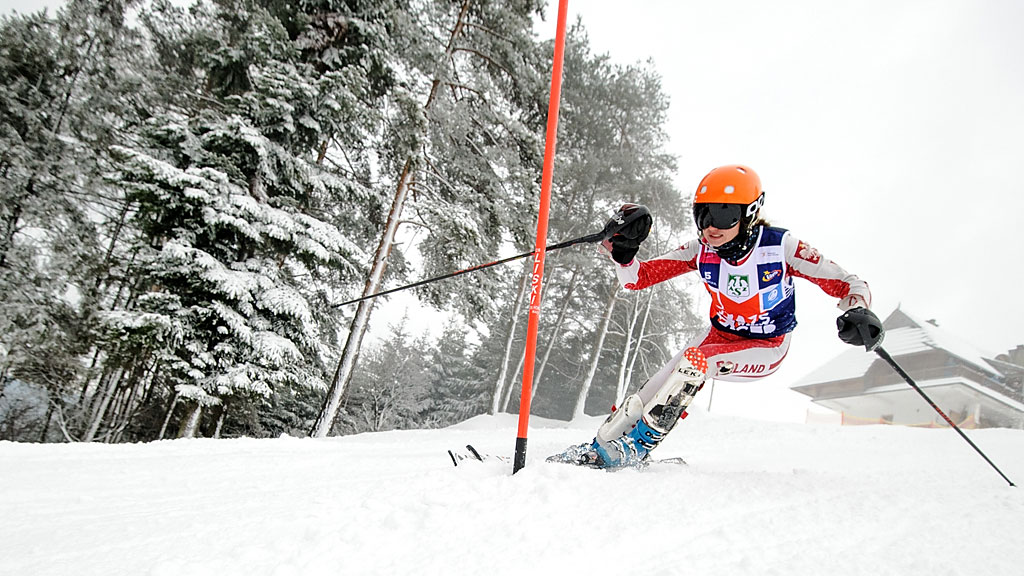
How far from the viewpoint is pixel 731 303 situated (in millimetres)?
2764

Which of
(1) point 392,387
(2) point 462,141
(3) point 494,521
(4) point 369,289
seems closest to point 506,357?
(4) point 369,289

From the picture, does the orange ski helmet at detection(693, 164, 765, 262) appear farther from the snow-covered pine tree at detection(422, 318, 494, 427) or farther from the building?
the snow-covered pine tree at detection(422, 318, 494, 427)

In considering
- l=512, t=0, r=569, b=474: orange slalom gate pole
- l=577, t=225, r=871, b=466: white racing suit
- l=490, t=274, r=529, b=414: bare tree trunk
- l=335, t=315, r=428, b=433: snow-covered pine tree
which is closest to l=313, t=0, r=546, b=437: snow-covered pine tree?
l=490, t=274, r=529, b=414: bare tree trunk

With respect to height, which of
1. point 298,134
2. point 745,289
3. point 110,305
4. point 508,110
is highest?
point 508,110

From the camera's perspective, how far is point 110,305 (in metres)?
10.2

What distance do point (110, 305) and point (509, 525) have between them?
12.2 metres

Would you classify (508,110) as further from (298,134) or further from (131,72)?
(131,72)

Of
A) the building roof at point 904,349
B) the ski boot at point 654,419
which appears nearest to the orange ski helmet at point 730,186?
the ski boot at point 654,419

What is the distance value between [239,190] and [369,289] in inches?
104

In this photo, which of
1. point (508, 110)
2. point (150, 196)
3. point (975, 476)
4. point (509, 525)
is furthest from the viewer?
point (508, 110)

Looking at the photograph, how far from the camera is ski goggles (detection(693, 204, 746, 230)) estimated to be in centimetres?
246

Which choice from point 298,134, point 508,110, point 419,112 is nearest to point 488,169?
point 508,110

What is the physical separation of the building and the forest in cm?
1762

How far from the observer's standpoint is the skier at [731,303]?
8.17 feet
